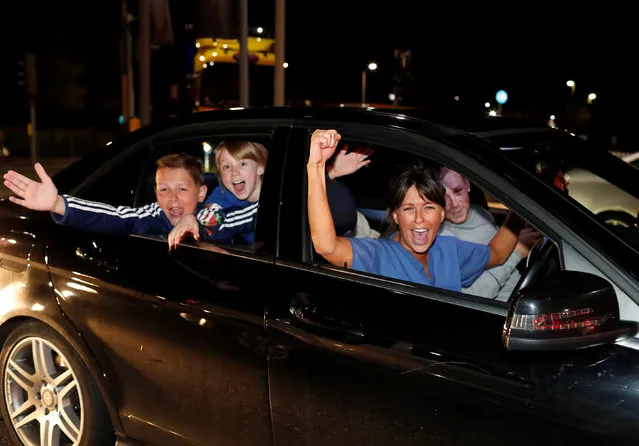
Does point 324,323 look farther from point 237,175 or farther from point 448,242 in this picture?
point 237,175

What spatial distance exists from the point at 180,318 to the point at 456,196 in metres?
1.48

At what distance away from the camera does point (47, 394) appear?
11.2ft

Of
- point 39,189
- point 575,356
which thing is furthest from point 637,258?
point 39,189

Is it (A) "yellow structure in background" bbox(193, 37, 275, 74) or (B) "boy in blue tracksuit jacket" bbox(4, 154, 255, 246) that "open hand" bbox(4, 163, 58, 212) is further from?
(A) "yellow structure in background" bbox(193, 37, 275, 74)

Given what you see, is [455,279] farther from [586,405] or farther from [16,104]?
[16,104]

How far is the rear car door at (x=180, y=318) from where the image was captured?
268cm

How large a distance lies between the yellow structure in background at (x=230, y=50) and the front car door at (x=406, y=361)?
16.2 metres

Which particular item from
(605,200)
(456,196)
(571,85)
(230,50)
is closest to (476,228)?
(456,196)

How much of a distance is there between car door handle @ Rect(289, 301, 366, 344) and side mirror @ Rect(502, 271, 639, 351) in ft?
1.67

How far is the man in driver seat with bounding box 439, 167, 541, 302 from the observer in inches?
131

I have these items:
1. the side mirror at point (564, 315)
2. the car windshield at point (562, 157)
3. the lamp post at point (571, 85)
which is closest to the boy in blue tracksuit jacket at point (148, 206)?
the car windshield at point (562, 157)

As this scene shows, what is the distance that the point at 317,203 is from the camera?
107 inches

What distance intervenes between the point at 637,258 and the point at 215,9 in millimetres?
10342

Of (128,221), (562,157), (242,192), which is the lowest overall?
(128,221)
